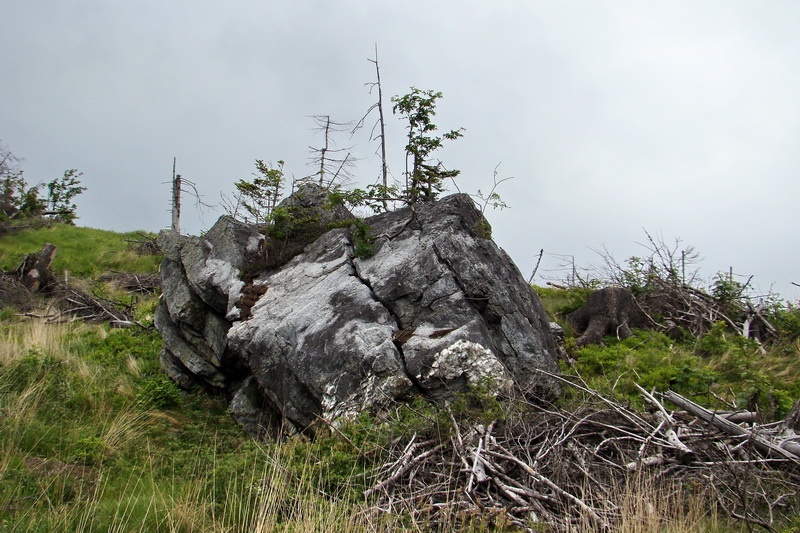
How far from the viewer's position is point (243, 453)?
5.50m

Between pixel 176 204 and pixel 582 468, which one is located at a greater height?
pixel 176 204

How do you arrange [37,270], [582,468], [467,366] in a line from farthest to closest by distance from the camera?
[37,270] → [467,366] → [582,468]

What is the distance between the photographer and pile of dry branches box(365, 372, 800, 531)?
3832 mm

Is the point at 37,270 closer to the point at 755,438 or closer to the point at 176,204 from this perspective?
the point at 176,204

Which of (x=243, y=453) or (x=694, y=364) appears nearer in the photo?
(x=243, y=453)

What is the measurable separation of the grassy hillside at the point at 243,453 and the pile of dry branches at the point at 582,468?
46 mm

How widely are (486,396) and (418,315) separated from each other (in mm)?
1845

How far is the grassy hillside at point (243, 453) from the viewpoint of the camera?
383 cm

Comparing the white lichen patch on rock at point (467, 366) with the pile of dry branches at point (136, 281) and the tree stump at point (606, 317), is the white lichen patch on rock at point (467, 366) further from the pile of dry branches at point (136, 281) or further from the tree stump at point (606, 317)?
the pile of dry branches at point (136, 281)

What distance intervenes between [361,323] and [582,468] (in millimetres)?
3433

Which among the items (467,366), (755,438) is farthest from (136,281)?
(755,438)

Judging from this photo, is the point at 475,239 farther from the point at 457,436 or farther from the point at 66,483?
the point at 66,483

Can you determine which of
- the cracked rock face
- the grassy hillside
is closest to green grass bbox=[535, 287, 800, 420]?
the grassy hillside

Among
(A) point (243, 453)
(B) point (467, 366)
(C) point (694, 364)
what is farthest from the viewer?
(C) point (694, 364)
